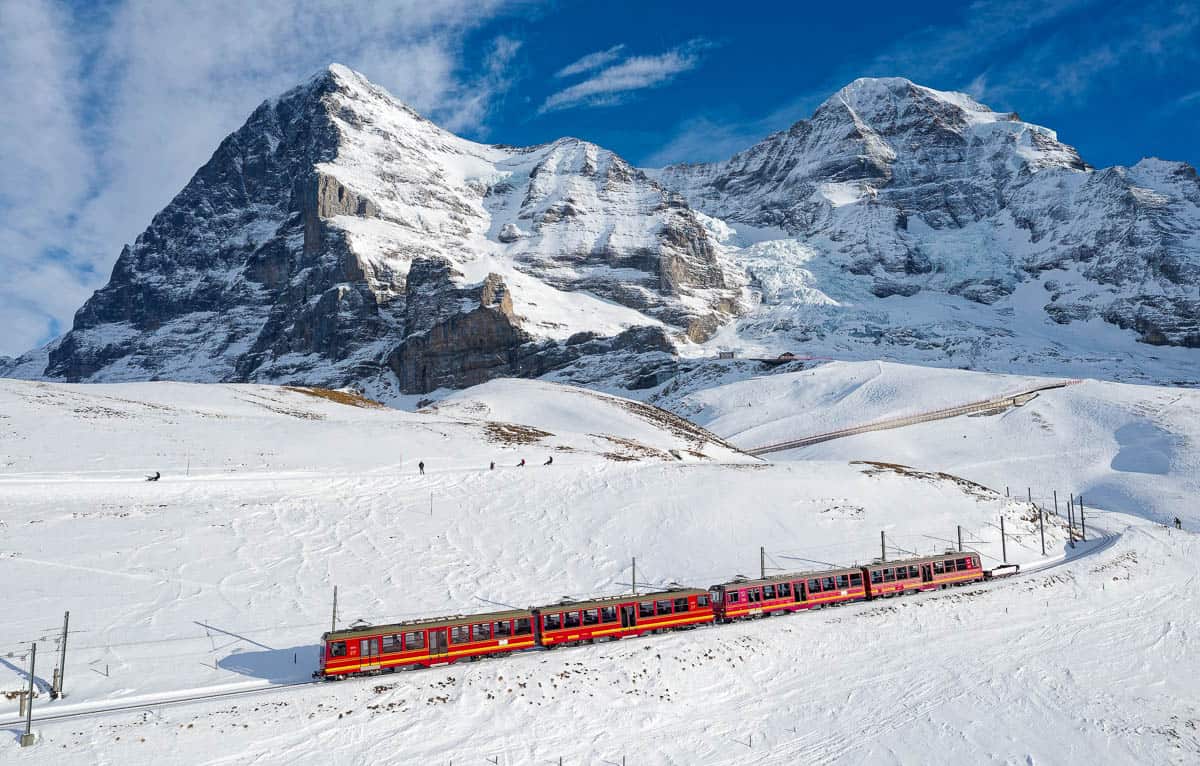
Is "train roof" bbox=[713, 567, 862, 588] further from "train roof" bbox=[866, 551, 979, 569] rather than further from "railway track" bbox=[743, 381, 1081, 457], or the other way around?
"railway track" bbox=[743, 381, 1081, 457]

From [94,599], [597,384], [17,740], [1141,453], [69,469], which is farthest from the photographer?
[597,384]

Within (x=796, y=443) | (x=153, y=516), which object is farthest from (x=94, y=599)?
(x=796, y=443)

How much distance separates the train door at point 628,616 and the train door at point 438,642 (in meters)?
6.96

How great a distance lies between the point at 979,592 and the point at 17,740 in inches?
1498

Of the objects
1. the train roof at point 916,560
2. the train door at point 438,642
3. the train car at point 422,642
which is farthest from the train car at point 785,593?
the train door at point 438,642

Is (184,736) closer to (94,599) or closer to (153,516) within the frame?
(94,599)

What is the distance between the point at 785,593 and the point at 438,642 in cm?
1553

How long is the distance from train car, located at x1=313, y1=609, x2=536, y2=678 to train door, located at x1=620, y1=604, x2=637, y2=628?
3.65 m

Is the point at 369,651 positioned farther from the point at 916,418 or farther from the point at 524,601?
the point at 916,418

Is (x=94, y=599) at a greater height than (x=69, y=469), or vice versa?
(x=69, y=469)

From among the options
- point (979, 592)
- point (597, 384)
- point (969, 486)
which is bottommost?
point (979, 592)

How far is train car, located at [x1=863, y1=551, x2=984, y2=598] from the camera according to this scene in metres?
35.1

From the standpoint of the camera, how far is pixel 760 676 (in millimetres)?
25969

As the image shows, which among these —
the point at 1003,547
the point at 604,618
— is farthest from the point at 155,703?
the point at 1003,547
